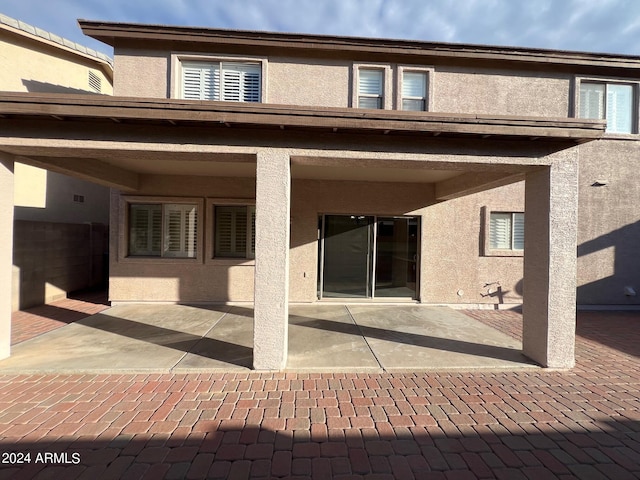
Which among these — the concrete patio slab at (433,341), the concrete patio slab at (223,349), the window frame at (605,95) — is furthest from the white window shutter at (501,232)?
the concrete patio slab at (223,349)

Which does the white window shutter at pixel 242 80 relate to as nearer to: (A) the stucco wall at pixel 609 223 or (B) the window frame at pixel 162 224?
(B) the window frame at pixel 162 224

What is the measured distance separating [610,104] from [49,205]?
675 inches

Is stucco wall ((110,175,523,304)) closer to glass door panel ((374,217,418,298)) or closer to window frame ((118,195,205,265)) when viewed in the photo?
window frame ((118,195,205,265))

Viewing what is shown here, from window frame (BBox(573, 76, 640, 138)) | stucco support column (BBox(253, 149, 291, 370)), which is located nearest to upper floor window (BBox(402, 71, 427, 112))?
window frame (BBox(573, 76, 640, 138))

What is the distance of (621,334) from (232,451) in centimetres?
802

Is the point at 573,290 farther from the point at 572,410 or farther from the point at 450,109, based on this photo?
the point at 450,109

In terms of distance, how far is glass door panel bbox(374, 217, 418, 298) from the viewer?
8359mm

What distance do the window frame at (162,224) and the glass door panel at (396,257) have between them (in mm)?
4986

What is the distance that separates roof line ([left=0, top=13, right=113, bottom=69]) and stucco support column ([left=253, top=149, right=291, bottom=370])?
10.8 metres

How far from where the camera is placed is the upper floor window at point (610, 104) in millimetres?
8195

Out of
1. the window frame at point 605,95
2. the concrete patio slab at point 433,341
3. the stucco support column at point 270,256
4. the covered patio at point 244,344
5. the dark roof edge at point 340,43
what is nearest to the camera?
the stucco support column at point 270,256

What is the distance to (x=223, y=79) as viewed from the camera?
7.73 metres

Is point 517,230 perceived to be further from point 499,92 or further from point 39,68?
point 39,68

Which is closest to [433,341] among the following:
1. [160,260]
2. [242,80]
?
[160,260]
